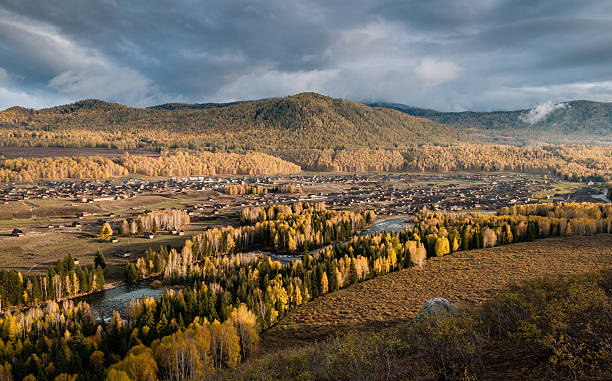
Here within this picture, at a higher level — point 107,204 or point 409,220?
point 107,204

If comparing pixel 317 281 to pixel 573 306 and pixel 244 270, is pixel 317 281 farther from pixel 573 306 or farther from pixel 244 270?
pixel 573 306

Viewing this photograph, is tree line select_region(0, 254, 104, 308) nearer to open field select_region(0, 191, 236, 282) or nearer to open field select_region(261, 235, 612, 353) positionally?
open field select_region(0, 191, 236, 282)

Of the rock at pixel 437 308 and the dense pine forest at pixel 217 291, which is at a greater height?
the rock at pixel 437 308

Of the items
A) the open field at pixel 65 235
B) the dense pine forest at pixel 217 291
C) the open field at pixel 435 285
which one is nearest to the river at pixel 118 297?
the dense pine forest at pixel 217 291

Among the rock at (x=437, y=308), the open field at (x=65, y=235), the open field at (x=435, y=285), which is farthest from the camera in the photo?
the open field at (x=65, y=235)

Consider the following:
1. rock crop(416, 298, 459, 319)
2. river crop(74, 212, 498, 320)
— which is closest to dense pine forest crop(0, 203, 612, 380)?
river crop(74, 212, 498, 320)

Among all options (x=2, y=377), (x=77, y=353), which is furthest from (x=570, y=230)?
(x=2, y=377)

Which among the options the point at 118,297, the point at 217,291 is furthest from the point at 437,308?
the point at 118,297

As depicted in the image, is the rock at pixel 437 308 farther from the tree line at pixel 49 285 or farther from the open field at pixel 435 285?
the tree line at pixel 49 285
